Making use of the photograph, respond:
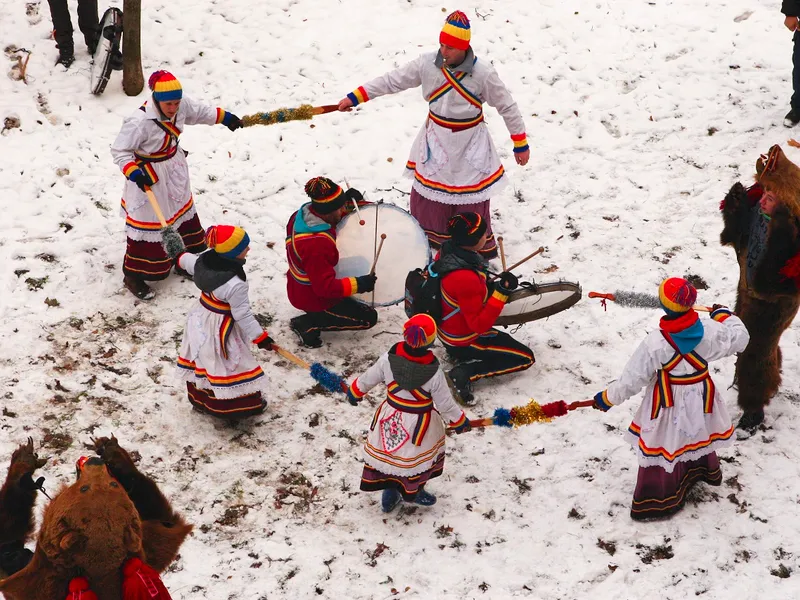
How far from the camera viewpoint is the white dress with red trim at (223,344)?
5598 millimetres

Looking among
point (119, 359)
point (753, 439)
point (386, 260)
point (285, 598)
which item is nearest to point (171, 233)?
point (119, 359)

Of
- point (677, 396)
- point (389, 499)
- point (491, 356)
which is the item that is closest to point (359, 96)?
point (491, 356)

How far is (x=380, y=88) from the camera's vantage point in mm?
6961

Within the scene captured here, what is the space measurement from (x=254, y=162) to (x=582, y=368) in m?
3.92

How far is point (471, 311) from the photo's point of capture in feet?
19.0

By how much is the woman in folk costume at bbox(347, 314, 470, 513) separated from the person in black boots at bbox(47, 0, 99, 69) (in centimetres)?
591

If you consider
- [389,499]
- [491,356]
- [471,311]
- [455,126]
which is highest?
[455,126]

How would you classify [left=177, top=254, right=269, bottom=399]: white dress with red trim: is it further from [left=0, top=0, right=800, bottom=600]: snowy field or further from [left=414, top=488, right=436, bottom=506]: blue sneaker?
[left=414, top=488, right=436, bottom=506]: blue sneaker

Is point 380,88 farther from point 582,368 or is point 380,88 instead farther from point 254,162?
point 582,368

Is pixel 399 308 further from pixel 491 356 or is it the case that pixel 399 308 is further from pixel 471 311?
pixel 471 311

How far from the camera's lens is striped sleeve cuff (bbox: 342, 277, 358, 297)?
20.3ft

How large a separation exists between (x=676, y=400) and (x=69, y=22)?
729 cm

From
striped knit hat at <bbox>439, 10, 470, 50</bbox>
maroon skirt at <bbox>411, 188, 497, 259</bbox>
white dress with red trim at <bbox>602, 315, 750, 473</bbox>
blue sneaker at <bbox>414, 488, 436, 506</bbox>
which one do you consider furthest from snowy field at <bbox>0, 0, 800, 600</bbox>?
striped knit hat at <bbox>439, 10, 470, 50</bbox>

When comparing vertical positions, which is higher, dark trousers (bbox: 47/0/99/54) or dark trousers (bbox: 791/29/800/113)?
dark trousers (bbox: 791/29/800/113)
